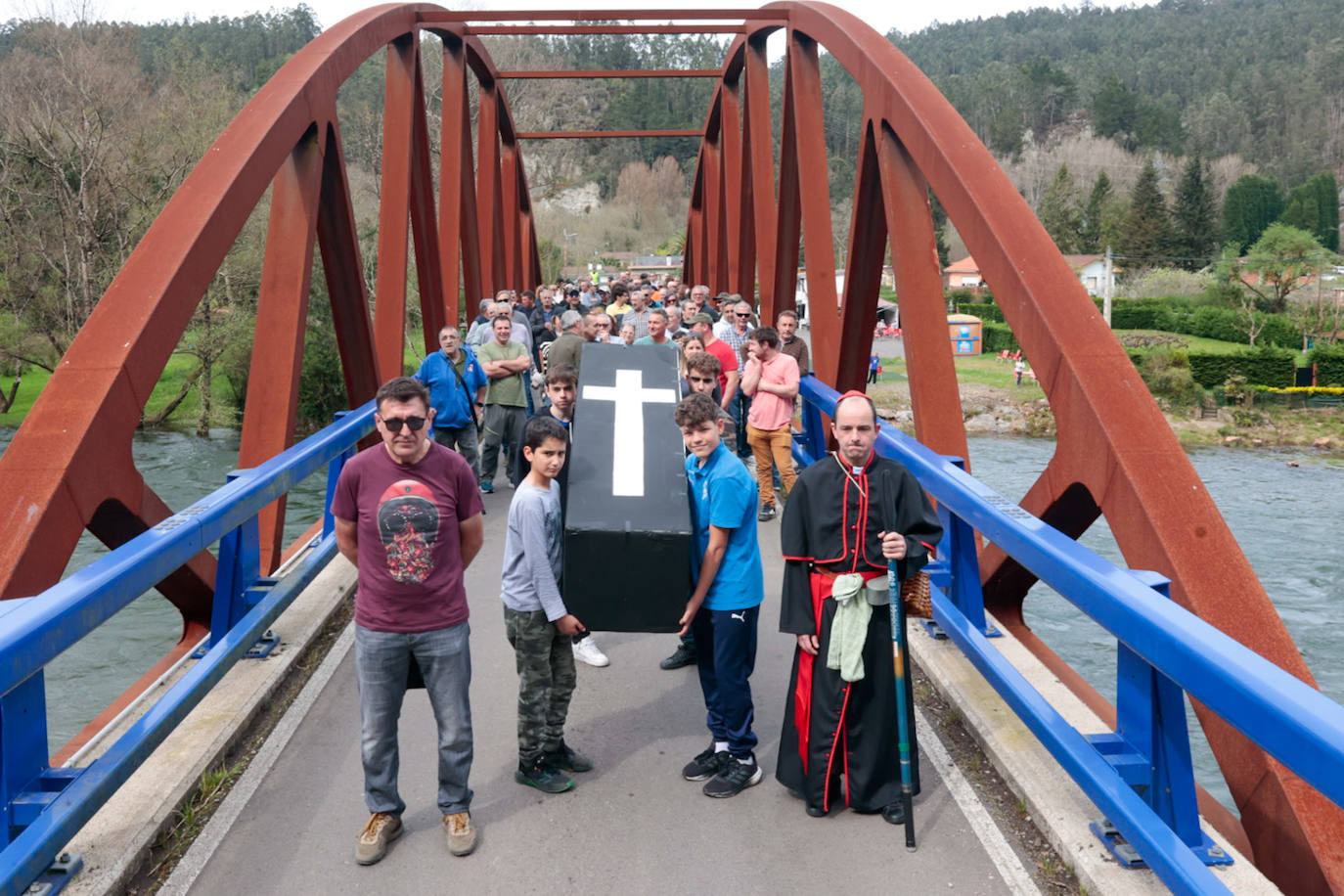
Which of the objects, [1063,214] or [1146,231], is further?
[1063,214]

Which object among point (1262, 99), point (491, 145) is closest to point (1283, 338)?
point (491, 145)

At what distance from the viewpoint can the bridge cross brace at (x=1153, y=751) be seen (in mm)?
3268

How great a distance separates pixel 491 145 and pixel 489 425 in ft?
32.7

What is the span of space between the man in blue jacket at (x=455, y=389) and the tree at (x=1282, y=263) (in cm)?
5163

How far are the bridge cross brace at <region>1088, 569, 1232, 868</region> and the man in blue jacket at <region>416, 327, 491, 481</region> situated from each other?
611 centimetres

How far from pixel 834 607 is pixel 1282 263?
56047mm

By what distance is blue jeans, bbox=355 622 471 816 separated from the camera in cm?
396

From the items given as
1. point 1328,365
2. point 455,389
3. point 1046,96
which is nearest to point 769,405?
point 455,389

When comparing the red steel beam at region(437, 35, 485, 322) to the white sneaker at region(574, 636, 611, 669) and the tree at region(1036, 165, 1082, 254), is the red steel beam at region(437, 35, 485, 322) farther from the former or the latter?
the tree at region(1036, 165, 1082, 254)

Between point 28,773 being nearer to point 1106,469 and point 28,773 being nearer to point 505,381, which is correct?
point 1106,469

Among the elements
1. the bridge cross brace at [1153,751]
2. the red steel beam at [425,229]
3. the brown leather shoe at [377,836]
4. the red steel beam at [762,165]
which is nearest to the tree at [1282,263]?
the red steel beam at [762,165]

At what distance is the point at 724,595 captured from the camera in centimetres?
448

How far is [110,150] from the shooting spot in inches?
1091

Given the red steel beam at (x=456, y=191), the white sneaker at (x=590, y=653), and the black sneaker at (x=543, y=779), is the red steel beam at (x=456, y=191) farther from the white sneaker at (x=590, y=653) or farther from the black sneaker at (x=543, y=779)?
the black sneaker at (x=543, y=779)
